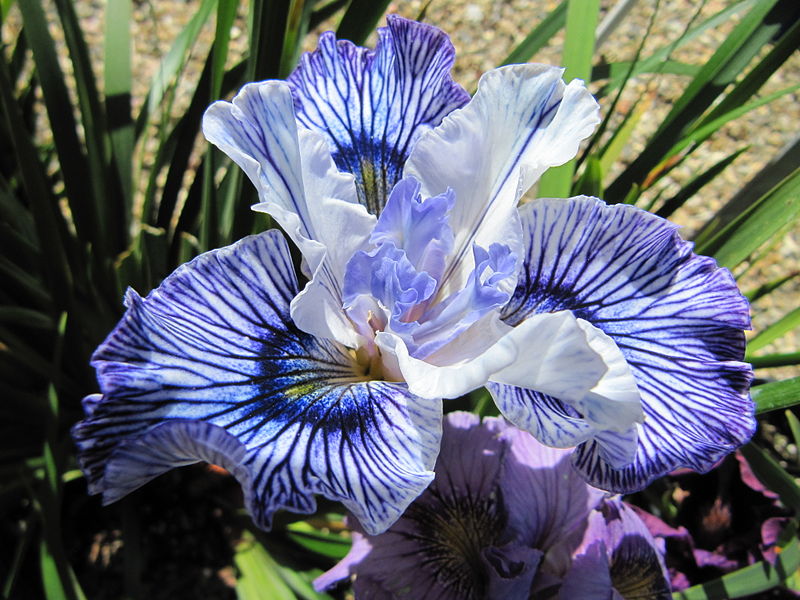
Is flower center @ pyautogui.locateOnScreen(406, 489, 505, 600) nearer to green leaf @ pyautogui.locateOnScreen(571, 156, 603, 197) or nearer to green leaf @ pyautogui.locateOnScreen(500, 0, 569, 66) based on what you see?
green leaf @ pyautogui.locateOnScreen(571, 156, 603, 197)

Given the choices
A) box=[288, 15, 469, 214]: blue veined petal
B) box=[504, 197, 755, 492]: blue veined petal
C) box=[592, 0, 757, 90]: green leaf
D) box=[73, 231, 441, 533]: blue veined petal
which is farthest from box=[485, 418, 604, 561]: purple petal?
box=[592, 0, 757, 90]: green leaf

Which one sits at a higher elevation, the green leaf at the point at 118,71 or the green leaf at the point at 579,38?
the green leaf at the point at 579,38

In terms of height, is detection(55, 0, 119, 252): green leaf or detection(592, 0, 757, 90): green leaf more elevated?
detection(592, 0, 757, 90): green leaf

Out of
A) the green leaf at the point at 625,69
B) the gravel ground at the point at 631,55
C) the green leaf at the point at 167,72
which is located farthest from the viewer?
the gravel ground at the point at 631,55

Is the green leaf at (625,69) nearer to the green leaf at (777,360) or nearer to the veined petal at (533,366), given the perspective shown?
the green leaf at (777,360)

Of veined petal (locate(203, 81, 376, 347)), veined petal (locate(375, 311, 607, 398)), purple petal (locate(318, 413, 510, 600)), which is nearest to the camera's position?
veined petal (locate(375, 311, 607, 398))

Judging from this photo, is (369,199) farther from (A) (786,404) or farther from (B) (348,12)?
(A) (786,404)

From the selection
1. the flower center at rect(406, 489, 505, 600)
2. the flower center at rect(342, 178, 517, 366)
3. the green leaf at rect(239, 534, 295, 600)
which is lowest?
the green leaf at rect(239, 534, 295, 600)

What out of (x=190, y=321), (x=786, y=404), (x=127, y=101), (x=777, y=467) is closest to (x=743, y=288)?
(x=777, y=467)

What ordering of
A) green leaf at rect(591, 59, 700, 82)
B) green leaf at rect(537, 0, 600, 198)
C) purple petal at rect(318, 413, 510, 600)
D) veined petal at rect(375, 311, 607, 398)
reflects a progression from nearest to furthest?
veined petal at rect(375, 311, 607, 398)
purple petal at rect(318, 413, 510, 600)
green leaf at rect(537, 0, 600, 198)
green leaf at rect(591, 59, 700, 82)

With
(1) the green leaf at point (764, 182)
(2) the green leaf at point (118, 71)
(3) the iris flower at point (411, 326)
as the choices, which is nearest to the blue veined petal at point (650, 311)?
(3) the iris flower at point (411, 326)
